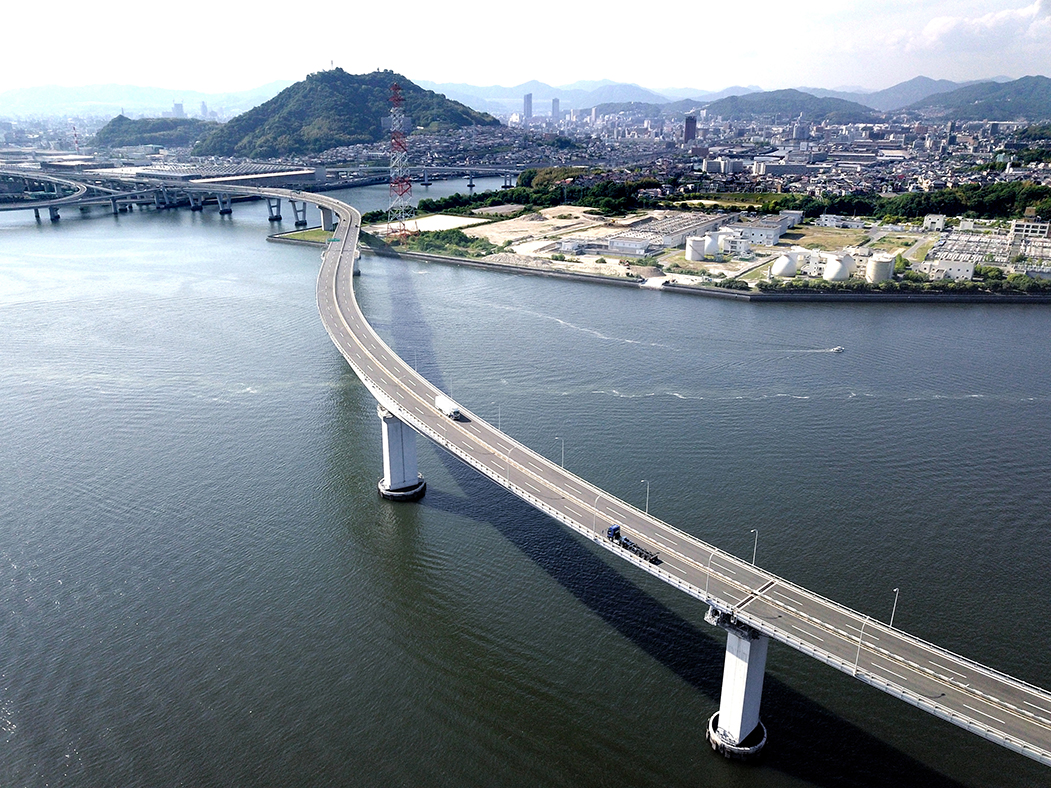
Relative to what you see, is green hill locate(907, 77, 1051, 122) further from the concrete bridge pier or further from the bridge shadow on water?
the bridge shadow on water

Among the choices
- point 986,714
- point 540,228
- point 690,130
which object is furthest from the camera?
point 690,130

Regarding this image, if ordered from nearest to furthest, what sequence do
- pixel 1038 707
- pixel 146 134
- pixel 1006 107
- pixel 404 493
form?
pixel 1038 707, pixel 404 493, pixel 146 134, pixel 1006 107

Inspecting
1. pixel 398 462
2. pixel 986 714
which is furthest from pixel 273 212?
pixel 986 714

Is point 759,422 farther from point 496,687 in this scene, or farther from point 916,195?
point 916,195

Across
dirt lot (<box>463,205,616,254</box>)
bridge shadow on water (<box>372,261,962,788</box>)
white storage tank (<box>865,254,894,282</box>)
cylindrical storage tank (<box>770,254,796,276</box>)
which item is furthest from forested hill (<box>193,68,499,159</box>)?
bridge shadow on water (<box>372,261,962,788</box>)

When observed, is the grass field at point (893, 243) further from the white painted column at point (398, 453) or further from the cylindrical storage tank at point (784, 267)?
the white painted column at point (398, 453)

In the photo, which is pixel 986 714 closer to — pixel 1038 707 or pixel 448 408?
pixel 1038 707

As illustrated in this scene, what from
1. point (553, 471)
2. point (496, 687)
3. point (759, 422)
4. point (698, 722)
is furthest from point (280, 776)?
point (759, 422)
